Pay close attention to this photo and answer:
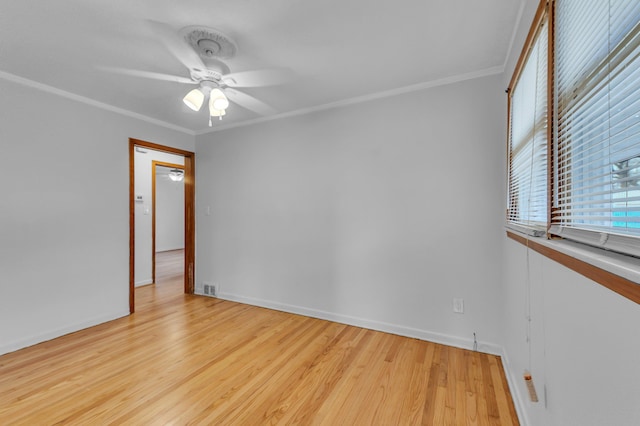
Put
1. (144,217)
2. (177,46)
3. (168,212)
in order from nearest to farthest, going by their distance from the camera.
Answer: (177,46) < (144,217) < (168,212)

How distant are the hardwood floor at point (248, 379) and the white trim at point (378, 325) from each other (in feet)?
0.23

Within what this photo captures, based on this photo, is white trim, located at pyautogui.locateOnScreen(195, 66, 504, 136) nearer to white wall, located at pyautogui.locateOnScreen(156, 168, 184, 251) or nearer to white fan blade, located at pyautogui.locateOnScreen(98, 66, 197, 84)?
white fan blade, located at pyautogui.locateOnScreen(98, 66, 197, 84)

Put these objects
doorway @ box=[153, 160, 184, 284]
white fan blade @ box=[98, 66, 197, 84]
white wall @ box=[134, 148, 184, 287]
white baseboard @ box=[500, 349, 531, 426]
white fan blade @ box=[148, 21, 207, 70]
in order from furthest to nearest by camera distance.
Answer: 1. doorway @ box=[153, 160, 184, 284]
2. white wall @ box=[134, 148, 184, 287]
3. white fan blade @ box=[98, 66, 197, 84]
4. white fan blade @ box=[148, 21, 207, 70]
5. white baseboard @ box=[500, 349, 531, 426]

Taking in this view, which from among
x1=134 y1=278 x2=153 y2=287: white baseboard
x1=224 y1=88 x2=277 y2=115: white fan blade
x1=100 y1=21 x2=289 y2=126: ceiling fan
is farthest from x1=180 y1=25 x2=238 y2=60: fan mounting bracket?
x1=134 y1=278 x2=153 y2=287: white baseboard

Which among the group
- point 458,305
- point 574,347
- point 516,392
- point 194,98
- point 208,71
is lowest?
point 516,392

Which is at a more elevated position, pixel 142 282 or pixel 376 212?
pixel 376 212

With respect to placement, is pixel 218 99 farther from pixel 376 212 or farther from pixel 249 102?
pixel 376 212

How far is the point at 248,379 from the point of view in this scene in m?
1.94

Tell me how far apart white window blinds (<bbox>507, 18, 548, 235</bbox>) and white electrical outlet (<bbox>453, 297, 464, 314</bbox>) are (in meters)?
0.83

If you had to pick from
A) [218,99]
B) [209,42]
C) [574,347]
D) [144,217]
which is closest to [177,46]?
[209,42]

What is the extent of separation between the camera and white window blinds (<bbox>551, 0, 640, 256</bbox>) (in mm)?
641

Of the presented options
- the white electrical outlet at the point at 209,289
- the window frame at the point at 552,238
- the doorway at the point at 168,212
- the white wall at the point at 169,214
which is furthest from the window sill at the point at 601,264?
the white wall at the point at 169,214

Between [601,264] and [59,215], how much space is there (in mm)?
3817

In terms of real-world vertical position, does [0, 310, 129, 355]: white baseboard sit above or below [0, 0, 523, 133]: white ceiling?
below
